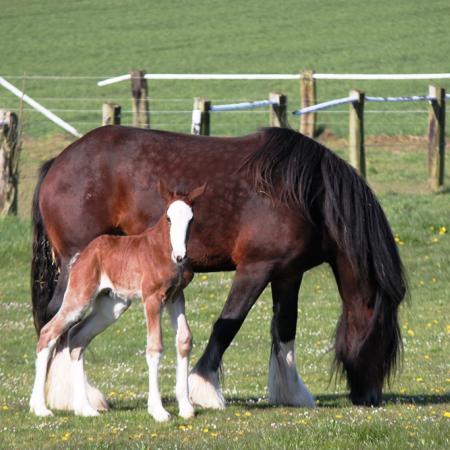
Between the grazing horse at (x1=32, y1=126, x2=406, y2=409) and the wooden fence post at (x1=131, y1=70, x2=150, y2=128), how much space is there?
1056cm

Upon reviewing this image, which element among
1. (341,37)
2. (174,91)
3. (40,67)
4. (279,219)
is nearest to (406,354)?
(279,219)

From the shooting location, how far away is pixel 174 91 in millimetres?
40000

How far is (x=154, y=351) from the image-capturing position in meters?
8.16

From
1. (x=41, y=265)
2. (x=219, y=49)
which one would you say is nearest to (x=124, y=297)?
(x=41, y=265)

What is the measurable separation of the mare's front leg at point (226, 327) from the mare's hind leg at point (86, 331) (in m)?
0.68

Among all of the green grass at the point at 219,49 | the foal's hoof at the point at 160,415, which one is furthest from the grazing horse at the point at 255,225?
the green grass at the point at 219,49

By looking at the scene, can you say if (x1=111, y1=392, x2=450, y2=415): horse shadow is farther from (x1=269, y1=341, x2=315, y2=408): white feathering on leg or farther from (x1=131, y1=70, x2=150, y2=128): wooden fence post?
(x1=131, y1=70, x2=150, y2=128): wooden fence post

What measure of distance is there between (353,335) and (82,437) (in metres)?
2.48

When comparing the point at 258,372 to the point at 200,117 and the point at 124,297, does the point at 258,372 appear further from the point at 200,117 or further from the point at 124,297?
the point at 200,117

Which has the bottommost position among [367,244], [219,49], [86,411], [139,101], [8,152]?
[86,411]

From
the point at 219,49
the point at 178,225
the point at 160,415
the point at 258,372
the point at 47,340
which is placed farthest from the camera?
the point at 219,49

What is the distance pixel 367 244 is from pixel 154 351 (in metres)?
1.78

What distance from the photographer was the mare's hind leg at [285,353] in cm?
904

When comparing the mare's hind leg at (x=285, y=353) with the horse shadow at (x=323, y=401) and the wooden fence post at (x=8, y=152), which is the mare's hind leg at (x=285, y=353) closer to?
the horse shadow at (x=323, y=401)
